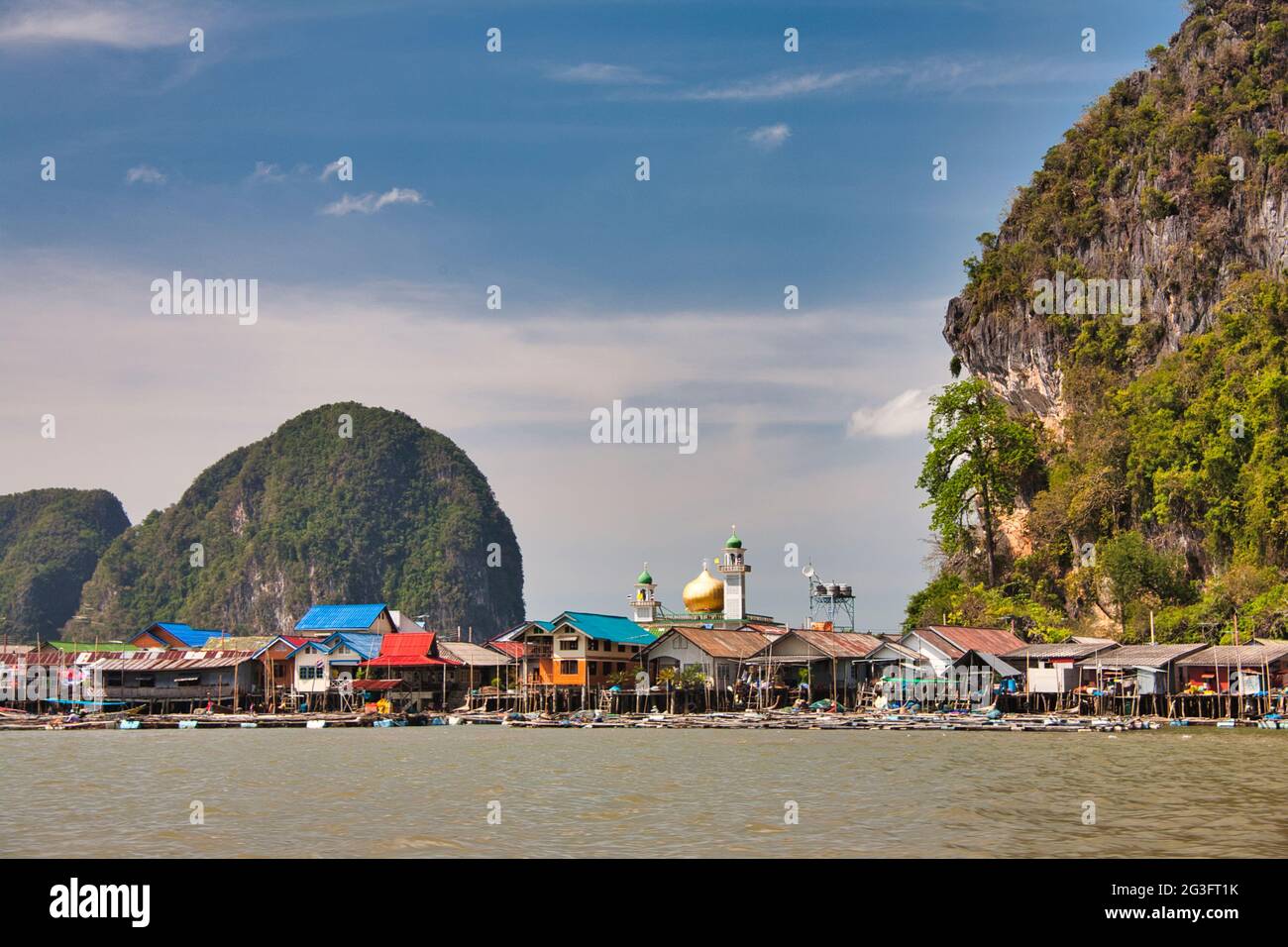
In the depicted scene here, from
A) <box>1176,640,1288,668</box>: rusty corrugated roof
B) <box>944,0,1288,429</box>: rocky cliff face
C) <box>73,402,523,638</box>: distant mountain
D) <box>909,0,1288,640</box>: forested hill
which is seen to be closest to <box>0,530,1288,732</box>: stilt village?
<box>1176,640,1288,668</box>: rusty corrugated roof

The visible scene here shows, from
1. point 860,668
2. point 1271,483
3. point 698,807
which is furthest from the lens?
point 860,668

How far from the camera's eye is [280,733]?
55656mm

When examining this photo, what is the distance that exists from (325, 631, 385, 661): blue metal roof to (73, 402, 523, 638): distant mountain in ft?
294

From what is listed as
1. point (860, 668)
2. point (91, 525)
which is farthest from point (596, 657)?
point (91, 525)

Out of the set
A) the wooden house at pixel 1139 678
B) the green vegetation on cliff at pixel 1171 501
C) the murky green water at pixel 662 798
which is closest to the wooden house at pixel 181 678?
the murky green water at pixel 662 798

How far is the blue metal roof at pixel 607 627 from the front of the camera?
6962 cm

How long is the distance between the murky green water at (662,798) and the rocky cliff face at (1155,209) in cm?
2891

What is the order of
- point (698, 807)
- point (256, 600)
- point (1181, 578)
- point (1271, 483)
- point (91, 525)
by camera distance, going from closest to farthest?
point (698, 807)
point (1271, 483)
point (1181, 578)
point (256, 600)
point (91, 525)

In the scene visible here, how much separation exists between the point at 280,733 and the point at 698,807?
3542 centimetres
